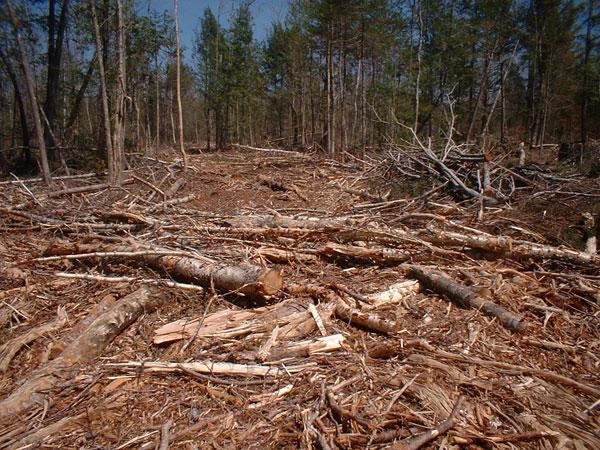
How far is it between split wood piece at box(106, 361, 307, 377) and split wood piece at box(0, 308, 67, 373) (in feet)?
2.94

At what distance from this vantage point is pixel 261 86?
2702cm

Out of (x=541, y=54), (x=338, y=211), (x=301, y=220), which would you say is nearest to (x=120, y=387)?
(x=301, y=220)

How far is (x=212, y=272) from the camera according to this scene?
140 inches

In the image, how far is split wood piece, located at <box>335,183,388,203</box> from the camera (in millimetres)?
6723

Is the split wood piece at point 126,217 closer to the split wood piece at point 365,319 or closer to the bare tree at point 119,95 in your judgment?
the split wood piece at point 365,319

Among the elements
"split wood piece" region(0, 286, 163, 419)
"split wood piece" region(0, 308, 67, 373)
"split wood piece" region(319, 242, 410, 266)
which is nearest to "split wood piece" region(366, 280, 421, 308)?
"split wood piece" region(319, 242, 410, 266)

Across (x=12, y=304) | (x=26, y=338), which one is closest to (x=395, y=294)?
(x=26, y=338)

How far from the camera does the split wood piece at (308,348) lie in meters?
2.63

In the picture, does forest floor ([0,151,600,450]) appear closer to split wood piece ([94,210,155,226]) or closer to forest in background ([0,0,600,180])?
split wood piece ([94,210,155,226])

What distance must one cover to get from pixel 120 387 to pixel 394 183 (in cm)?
669

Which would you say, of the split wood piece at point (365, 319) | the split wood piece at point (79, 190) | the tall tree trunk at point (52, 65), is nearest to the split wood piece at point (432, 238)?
the split wood piece at point (365, 319)

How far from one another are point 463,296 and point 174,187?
7.46m

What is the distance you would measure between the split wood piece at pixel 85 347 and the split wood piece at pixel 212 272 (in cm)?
37

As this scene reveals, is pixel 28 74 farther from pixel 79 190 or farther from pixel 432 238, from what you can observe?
pixel 432 238
